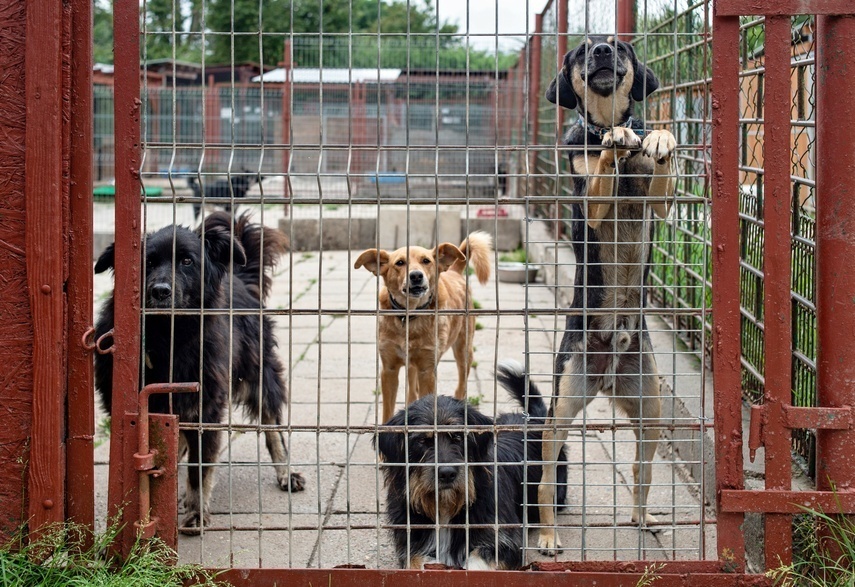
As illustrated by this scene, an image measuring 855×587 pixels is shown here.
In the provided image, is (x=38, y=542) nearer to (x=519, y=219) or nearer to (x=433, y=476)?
(x=433, y=476)

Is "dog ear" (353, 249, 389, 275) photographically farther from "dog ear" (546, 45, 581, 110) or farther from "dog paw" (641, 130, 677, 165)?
"dog paw" (641, 130, 677, 165)

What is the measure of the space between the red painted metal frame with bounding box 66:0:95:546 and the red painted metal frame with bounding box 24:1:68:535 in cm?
4

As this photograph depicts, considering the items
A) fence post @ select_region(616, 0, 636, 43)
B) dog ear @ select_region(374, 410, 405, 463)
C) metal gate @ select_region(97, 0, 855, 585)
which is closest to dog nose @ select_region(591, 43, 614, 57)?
metal gate @ select_region(97, 0, 855, 585)

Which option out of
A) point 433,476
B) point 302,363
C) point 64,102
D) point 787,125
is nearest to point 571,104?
point 787,125

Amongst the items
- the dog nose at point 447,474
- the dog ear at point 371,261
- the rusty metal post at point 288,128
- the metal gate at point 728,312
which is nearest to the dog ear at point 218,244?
the rusty metal post at point 288,128

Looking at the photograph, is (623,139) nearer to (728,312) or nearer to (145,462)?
(728,312)

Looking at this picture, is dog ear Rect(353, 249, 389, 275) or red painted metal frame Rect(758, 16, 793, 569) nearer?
red painted metal frame Rect(758, 16, 793, 569)

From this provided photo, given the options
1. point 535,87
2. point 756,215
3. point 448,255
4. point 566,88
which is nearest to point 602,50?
point 566,88

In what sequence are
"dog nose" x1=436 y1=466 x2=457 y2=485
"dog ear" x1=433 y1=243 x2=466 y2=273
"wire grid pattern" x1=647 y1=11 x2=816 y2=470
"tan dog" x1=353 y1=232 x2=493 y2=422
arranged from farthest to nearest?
"tan dog" x1=353 y1=232 x2=493 y2=422
"dog ear" x1=433 y1=243 x2=466 y2=273
"wire grid pattern" x1=647 y1=11 x2=816 y2=470
"dog nose" x1=436 y1=466 x2=457 y2=485

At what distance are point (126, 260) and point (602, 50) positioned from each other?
6.66 ft


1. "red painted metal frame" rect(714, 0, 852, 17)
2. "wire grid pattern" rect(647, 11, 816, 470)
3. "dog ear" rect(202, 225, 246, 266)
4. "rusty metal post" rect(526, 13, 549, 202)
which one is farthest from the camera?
"rusty metal post" rect(526, 13, 549, 202)

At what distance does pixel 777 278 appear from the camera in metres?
2.87

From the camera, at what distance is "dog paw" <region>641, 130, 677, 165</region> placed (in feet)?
10.2

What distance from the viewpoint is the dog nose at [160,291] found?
369 cm
